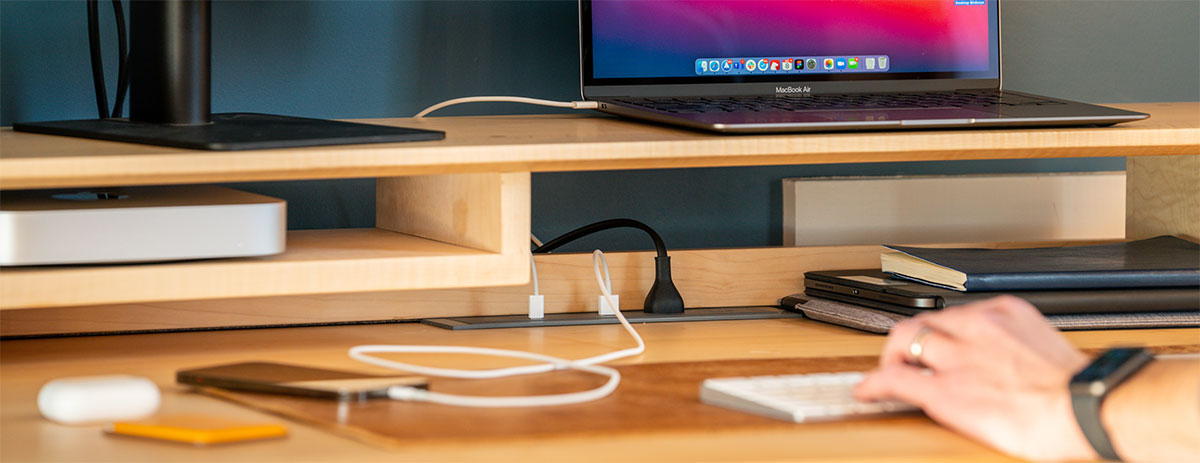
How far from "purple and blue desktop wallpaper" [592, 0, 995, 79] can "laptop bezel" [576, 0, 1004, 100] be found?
0.01 metres

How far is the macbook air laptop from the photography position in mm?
1367

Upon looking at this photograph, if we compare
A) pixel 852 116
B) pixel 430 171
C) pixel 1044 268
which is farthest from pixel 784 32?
pixel 430 171

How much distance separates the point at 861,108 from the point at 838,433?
52 centimetres

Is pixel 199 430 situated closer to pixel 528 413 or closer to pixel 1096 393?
pixel 528 413

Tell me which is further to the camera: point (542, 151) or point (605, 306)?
point (605, 306)

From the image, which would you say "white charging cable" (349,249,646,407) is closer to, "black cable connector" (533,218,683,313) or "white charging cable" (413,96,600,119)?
"black cable connector" (533,218,683,313)

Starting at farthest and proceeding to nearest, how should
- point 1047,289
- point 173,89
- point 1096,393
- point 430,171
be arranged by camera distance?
point 1047,289
point 173,89
point 430,171
point 1096,393

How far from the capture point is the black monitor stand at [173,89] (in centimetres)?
110

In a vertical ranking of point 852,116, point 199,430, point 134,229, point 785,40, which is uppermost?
point 785,40

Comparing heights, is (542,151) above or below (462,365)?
above

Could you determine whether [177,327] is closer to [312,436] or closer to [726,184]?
[312,436]

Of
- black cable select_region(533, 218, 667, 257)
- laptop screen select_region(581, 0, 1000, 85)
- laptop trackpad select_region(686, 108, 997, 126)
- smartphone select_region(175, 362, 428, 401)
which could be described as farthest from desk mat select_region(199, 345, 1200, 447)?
laptop screen select_region(581, 0, 1000, 85)

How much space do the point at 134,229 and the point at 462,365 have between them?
0.27 m

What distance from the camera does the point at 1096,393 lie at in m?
0.79
